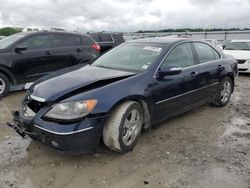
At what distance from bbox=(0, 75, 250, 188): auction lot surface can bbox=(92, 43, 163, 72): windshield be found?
110 centimetres

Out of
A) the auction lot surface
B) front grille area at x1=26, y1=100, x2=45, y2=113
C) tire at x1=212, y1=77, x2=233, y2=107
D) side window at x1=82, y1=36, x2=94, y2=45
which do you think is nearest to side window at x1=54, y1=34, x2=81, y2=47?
side window at x1=82, y1=36, x2=94, y2=45

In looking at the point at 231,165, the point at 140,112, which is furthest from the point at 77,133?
the point at 231,165

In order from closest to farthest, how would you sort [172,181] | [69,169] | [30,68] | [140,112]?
[172,181], [69,169], [140,112], [30,68]

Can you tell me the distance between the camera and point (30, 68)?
261 inches

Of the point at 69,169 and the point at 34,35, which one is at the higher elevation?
the point at 34,35

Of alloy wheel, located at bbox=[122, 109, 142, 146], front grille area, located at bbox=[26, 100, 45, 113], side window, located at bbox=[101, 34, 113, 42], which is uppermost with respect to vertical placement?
front grille area, located at bbox=[26, 100, 45, 113]

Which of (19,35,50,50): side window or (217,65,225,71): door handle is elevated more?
(19,35,50,50): side window

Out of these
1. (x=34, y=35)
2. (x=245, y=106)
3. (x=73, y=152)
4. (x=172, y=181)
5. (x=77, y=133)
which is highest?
(x=34, y=35)

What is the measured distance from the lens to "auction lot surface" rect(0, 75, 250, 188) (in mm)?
2982

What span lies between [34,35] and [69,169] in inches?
184

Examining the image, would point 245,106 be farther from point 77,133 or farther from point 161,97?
point 77,133

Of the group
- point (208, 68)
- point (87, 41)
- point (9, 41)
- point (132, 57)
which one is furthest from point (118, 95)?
point (87, 41)

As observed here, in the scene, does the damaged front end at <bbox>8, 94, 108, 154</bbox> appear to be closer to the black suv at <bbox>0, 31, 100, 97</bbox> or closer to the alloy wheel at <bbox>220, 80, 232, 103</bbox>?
the black suv at <bbox>0, 31, 100, 97</bbox>

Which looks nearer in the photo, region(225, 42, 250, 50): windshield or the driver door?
the driver door
